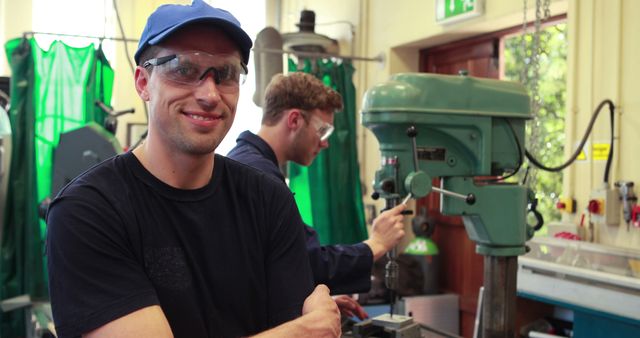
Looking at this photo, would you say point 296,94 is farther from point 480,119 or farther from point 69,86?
point 69,86

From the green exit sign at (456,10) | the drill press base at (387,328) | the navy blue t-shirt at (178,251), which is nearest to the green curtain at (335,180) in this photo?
the green exit sign at (456,10)

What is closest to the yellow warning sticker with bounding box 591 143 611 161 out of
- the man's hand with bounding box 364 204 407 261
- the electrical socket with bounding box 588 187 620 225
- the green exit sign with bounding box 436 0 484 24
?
the electrical socket with bounding box 588 187 620 225

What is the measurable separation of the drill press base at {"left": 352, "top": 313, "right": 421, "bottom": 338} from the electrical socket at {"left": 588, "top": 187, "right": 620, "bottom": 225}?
4.56ft

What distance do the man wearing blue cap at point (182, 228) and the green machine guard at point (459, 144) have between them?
0.47m

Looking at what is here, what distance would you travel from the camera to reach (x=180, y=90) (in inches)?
43.2

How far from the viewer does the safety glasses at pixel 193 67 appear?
1.09m

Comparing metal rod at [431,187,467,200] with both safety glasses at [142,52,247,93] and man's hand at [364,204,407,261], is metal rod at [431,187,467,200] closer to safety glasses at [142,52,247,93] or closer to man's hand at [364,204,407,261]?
man's hand at [364,204,407,261]

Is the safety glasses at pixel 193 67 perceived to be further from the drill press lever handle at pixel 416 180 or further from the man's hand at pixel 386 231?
the man's hand at pixel 386 231

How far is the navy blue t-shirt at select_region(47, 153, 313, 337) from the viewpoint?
98 cm

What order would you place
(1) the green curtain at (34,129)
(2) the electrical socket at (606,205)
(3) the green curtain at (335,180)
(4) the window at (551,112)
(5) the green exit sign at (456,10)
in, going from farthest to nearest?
(3) the green curtain at (335,180) < (1) the green curtain at (34,129) < (5) the green exit sign at (456,10) < (4) the window at (551,112) < (2) the electrical socket at (606,205)

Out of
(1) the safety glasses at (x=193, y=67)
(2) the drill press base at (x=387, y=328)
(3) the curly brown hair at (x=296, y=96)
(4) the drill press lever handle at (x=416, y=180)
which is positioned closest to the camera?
(1) the safety glasses at (x=193, y=67)

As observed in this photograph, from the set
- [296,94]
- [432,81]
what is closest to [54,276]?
[432,81]

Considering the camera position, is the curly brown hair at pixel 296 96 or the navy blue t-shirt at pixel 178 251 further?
the curly brown hair at pixel 296 96

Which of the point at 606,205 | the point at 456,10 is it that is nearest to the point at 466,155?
the point at 606,205
